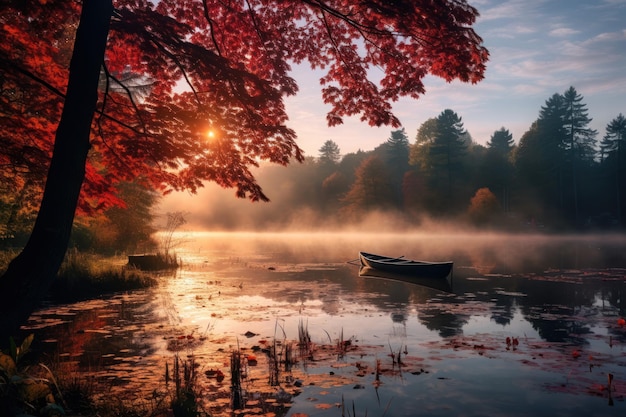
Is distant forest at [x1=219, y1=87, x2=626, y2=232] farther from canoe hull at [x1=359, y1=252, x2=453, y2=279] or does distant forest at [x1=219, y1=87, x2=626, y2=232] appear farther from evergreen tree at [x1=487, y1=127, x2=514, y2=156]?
canoe hull at [x1=359, y1=252, x2=453, y2=279]

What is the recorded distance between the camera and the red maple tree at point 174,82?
6730 millimetres

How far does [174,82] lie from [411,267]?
1745 cm

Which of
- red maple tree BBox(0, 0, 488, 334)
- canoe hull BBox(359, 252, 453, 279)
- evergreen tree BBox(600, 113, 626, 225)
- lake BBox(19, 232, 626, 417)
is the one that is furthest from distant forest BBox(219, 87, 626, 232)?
red maple tree BBox(0, 0, 488, 334)

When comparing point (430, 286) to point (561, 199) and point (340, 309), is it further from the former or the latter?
point (561, 199)

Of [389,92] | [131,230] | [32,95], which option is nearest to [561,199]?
[131,230]

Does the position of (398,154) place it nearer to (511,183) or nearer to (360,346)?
(511,183)

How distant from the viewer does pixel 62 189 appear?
647cm

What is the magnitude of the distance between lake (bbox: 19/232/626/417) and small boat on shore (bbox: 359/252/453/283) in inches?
70.9

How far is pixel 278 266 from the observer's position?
102 feet

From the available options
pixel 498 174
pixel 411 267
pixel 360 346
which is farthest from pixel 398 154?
pixel 360 346

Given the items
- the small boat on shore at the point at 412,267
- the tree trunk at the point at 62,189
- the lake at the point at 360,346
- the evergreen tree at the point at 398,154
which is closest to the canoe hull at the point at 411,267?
the small boat on shore at the point at 412,267

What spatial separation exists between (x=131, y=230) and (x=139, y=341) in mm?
27254

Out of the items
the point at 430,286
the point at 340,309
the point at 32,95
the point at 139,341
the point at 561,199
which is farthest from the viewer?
the point at 561,199

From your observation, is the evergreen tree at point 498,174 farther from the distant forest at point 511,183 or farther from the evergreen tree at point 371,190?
the evergreen tree at point 371,190
